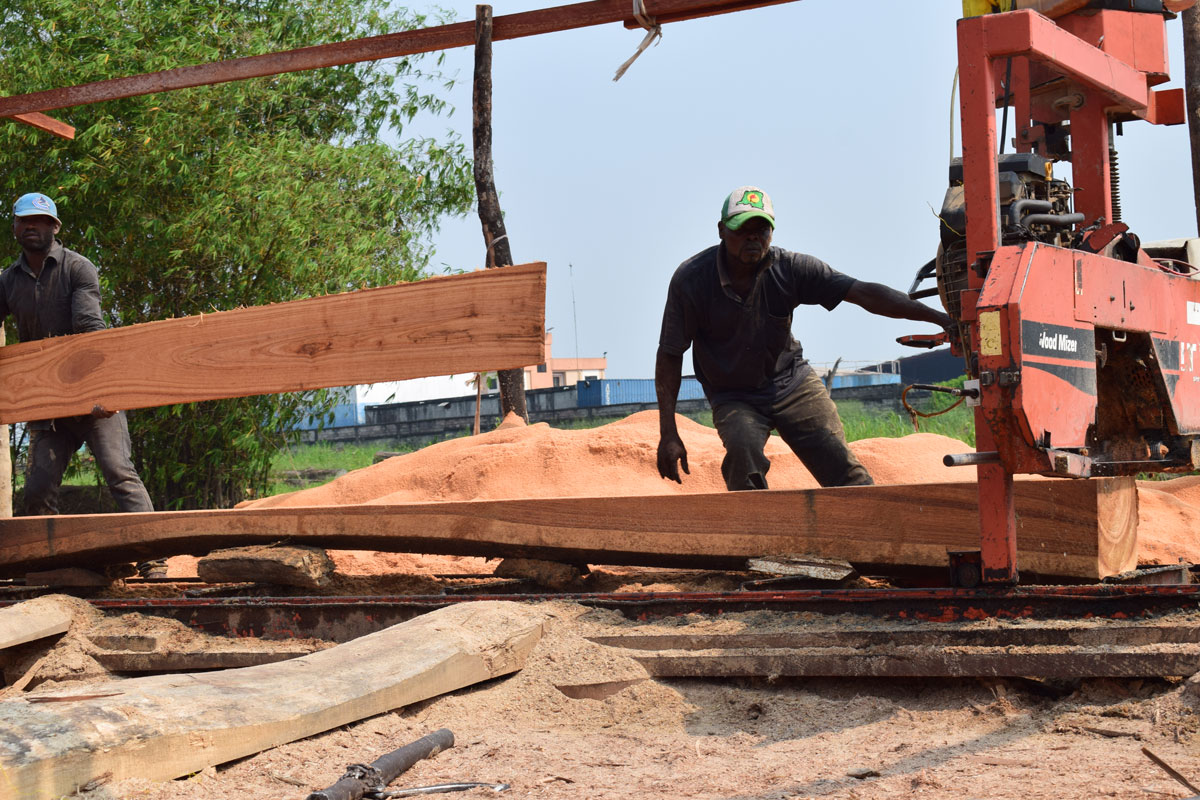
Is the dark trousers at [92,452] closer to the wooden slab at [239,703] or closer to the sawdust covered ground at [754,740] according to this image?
the wooden slab at [239,703]

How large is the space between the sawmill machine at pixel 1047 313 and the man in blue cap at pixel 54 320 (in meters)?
4.19

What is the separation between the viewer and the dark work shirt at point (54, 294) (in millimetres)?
6055

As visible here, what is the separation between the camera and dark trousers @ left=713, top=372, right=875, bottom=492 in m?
5.26

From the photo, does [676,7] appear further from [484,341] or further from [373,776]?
[373,776]

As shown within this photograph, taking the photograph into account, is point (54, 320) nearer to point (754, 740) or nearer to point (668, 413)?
point (668, 413)

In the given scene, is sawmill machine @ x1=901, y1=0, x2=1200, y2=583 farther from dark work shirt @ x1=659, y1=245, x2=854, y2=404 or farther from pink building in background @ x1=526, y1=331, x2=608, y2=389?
pink building in background @ x1=526, y1=331, x2=608, y2=389

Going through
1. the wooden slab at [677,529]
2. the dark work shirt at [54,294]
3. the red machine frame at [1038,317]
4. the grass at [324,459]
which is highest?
the dark work shirt at [54,294]

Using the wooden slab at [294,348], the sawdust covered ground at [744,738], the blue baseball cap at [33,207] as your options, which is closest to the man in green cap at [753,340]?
the sawdust covered ground at [744,738]

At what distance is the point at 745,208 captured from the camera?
4984 millimetres

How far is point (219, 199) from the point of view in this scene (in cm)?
1145

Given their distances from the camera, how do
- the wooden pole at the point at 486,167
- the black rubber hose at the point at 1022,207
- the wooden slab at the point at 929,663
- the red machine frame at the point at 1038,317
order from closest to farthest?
1. the red machine frame at the point at 1038,317
2. the wooden slab at the point at 929,663
3. the black rubber hose at the point at 1022,207
4. the wooden pole at the point at 486,167

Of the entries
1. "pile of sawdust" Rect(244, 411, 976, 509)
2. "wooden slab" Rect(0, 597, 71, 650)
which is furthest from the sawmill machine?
"pile of sawdust" Rect(244, 411, 976, 509)

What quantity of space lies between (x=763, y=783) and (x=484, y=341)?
7.15 feet

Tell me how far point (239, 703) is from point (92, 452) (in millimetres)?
3264
